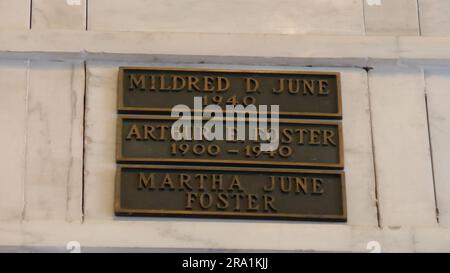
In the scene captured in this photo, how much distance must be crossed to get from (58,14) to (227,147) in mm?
1583

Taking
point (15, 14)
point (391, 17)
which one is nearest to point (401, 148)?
point (391, 17)

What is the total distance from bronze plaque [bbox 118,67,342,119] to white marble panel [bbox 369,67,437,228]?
0.34 metres

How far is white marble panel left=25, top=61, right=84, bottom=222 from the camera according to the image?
327 inches

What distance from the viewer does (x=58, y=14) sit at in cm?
880

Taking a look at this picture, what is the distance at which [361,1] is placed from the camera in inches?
357

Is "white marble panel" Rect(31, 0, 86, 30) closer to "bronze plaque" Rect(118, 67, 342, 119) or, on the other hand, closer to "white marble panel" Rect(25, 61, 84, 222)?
"white marble panel" Rect(25, 61, 84, 222)

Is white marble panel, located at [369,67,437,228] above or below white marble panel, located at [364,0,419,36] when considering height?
below

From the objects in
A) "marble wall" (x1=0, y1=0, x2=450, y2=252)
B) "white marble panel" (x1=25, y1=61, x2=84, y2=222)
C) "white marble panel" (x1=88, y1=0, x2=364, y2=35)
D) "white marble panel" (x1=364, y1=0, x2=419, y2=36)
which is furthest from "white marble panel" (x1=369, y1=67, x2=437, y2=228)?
"white marble panel" (x1=25, y1=61, x2=84, y2=222)

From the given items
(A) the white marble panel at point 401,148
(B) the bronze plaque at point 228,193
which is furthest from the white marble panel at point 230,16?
(B) the bronze plaque at point 228,193

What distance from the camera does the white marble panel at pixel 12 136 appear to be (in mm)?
8273

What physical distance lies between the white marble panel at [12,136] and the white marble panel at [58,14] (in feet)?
1.16

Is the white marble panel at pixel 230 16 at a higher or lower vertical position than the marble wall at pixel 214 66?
higher

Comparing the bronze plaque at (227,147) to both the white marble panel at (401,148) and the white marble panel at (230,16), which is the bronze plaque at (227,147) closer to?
the white marble panel at (401,148)

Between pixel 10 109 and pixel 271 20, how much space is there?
2013mm
